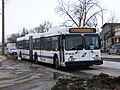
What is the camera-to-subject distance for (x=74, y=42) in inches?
776

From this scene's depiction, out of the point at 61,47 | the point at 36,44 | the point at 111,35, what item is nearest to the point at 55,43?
the point at 61,47

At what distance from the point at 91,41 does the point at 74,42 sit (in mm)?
1194

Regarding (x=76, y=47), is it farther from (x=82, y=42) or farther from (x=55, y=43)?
(x=55, y=43)

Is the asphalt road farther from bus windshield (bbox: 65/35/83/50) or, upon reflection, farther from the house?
the house

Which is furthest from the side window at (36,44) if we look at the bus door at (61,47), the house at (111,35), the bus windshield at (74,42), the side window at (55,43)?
the house at (111,35)

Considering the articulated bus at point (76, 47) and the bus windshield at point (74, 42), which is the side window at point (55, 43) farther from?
the bus windshield at point (74, 42)

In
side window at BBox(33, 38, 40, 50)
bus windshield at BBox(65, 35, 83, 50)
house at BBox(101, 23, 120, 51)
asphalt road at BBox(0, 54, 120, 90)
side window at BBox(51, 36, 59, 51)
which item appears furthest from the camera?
house at BBox(101, 23, 120, 51)

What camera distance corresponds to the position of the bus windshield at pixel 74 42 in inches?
770

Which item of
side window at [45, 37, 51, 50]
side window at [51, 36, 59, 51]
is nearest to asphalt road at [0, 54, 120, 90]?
side window at [51, 36, 59, 51]

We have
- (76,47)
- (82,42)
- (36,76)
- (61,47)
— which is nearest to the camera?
(36,76)

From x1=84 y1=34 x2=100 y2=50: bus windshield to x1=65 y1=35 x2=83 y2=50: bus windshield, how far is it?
384mm

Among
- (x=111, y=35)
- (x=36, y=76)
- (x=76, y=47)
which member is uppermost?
(x=111, y=35)

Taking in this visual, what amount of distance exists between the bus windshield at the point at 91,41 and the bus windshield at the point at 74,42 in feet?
1.26

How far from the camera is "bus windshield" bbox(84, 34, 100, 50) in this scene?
65.5ft
